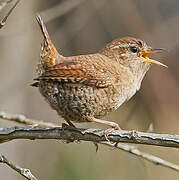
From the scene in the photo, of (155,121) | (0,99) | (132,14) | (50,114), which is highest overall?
(132,14)

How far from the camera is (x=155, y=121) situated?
627cm

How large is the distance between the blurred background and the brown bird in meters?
1.38

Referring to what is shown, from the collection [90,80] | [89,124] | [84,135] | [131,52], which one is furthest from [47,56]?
[89,124]

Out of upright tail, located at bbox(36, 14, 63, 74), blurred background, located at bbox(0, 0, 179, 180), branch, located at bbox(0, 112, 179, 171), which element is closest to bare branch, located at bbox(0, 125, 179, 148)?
branch, located at bbox(0, 112, 179, 171)

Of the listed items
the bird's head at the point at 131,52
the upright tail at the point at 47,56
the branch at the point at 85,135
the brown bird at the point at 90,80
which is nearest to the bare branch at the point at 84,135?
the branch at the point at 85,135

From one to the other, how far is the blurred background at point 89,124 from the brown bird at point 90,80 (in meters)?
1.38

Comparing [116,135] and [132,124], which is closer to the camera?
[116,135]

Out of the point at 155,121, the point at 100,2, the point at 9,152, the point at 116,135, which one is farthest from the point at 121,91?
the point at 155,121

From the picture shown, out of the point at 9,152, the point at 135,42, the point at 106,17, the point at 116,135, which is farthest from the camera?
the point at 106,17

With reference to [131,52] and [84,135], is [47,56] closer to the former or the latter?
[131,52]

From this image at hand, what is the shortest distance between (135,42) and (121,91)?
0.47 m

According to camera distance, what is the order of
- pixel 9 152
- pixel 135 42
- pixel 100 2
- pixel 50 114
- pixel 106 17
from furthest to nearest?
1. pixel 106 17
2. pixel 50 114
3. pixel 100 2
4. pixel 9 152
5. pixel 135 42

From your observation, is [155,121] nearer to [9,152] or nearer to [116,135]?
[9,152]

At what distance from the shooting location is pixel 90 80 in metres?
3.05
